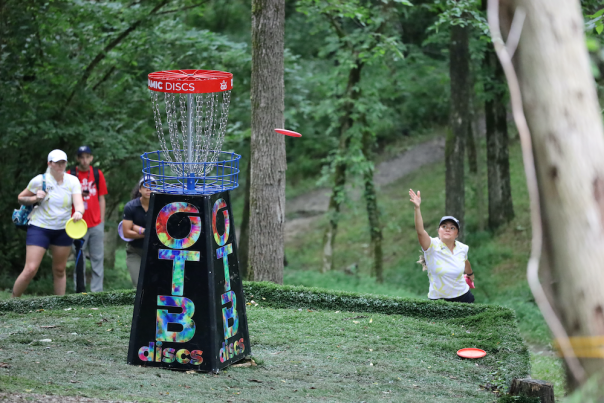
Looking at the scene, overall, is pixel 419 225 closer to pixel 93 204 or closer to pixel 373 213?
pixel 93 204

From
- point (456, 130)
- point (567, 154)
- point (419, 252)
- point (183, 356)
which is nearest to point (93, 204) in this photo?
point (183, 356)

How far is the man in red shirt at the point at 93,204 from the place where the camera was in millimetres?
8484

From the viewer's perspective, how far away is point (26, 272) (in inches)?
294

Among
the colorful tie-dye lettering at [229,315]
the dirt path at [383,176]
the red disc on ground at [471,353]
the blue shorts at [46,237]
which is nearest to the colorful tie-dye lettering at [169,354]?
the colorful tie-dye lettering at [229,315]

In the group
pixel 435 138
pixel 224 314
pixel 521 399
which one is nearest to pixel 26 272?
pixel 224 314

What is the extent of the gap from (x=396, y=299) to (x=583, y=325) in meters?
5.41

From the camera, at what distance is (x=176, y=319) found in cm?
525

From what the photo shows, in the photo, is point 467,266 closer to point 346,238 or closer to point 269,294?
point 269,294

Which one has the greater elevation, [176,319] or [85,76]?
[85,76]

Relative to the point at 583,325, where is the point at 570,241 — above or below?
above

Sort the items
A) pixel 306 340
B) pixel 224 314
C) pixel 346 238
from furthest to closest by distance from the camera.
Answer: pixel 346 238 < pixel 306 340 < pixel 224 314

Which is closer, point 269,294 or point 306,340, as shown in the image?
point 306,340

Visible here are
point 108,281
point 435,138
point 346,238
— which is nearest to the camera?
point 108,281

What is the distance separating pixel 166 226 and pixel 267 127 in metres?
3.31
